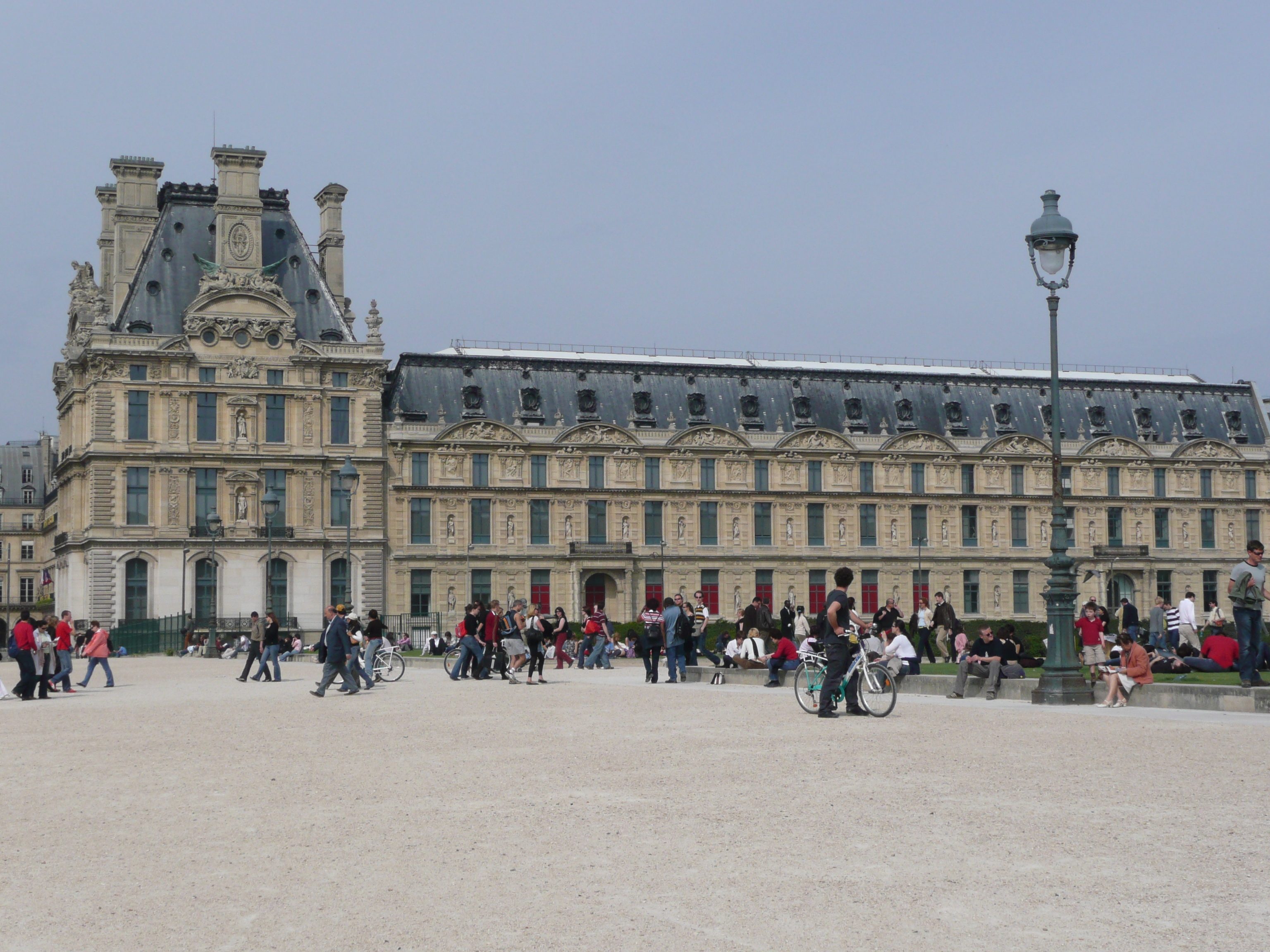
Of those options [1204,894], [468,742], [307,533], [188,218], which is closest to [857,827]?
[1204,894]

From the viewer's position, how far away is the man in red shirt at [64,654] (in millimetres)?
31672

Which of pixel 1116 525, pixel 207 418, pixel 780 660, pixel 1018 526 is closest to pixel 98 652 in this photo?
pixel 780 660

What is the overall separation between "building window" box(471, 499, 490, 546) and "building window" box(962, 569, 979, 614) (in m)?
23.9

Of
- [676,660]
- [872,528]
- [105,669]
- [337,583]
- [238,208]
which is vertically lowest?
[105,669]

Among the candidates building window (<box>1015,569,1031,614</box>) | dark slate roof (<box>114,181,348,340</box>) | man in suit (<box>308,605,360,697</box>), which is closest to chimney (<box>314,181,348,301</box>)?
dark slate roof (<box>114,181,348,340</box>)

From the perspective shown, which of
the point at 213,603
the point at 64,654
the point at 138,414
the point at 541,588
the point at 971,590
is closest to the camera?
the point at 64,654

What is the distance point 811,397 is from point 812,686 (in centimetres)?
6010

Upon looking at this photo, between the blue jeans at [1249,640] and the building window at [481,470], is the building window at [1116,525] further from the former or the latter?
the blue jeans at [1249,640]

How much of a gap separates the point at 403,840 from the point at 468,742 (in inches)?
273

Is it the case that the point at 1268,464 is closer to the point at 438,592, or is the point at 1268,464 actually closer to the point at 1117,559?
the point at 1117,559

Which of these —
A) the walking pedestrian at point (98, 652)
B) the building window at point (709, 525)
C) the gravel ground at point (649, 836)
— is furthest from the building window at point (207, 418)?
the gravel ground at point (649, 836)

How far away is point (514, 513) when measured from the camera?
247 ft

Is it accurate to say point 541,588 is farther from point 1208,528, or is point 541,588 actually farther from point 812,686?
point 812,686

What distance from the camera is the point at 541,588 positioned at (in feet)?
247
